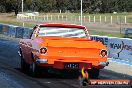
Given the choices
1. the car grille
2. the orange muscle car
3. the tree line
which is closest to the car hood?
the orange muscle car

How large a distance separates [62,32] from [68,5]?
112 m

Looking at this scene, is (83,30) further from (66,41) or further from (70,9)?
(70,9)

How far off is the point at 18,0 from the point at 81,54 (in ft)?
363

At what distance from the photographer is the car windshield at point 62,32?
14.9 metres

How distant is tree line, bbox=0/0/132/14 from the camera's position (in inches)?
4633

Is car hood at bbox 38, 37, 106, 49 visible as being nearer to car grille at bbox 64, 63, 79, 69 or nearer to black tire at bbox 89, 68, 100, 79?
car grille at bbox 64, 63, 79, 69

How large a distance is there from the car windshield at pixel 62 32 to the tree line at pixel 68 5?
101 meters

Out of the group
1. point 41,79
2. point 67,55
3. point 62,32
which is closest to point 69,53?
point 67,55

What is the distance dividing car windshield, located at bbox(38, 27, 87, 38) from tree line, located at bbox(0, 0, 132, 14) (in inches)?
3973

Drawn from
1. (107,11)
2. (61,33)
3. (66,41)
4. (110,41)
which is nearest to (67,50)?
(66,41)

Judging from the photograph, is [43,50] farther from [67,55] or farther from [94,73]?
[94,73]

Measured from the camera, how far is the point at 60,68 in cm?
1336

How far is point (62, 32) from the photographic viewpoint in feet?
49.2

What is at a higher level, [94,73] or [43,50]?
[43,50]
